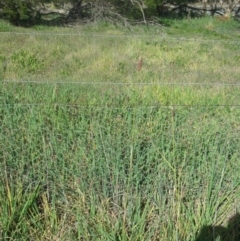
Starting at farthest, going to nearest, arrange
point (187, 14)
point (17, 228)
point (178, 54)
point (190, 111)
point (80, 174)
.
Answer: point (187, 14) → point (178, 54) → point (190, 111) → point (80, 174) → point (17, 228)

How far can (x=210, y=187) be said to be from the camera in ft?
7.25

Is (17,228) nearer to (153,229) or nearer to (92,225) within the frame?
(92,225)

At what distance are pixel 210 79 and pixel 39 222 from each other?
4.08 m

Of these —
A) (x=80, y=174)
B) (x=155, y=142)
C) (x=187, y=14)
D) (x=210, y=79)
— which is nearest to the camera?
(x=80, y=174)

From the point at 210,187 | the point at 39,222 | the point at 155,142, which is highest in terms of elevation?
the point at 155,142

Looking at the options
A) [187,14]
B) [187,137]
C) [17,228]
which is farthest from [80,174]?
[187,14]

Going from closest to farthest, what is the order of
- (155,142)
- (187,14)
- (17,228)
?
(17,228)
(155,142)
(187,14)

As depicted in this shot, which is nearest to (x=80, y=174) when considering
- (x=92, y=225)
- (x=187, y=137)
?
(x=92, y=225)

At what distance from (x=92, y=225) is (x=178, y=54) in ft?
17.2

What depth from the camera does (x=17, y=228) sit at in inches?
82.4

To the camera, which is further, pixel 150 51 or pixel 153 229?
pixel 150 51

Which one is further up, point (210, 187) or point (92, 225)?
point (210, 187)

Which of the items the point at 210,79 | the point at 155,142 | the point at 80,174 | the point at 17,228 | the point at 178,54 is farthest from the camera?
the point at 178,54

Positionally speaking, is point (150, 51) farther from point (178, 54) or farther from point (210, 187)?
point (210, 187)
